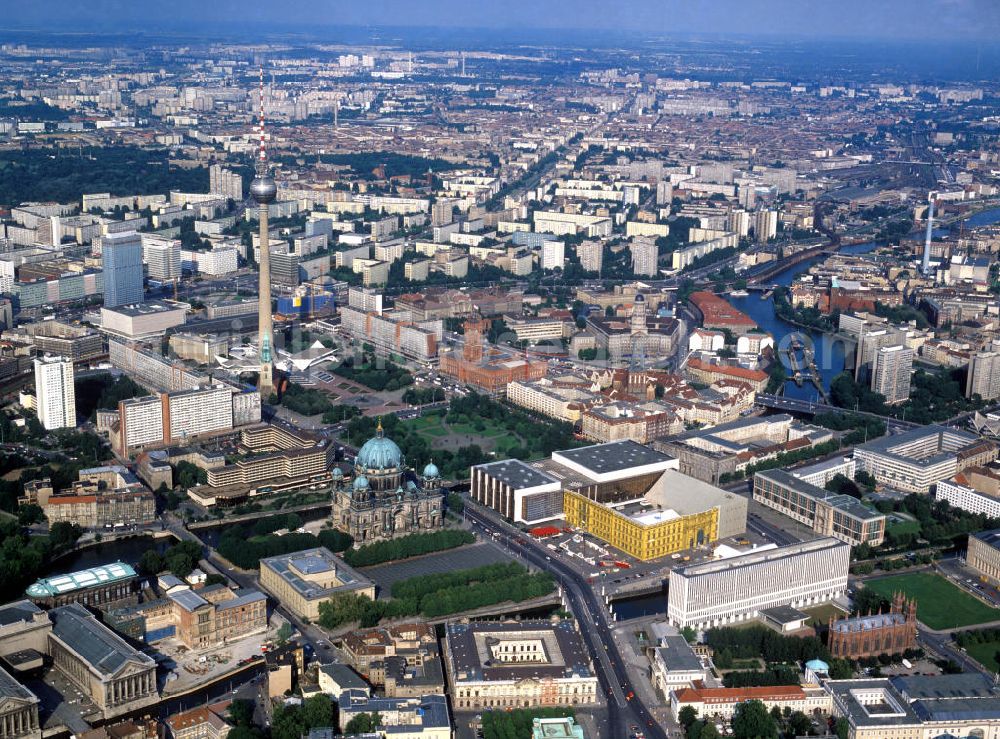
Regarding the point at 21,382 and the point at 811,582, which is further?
the point at 21,382

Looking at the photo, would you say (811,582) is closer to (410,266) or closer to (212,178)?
(410,266)

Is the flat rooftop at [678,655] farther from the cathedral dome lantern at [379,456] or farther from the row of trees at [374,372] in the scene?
the row of trees at [374,372]

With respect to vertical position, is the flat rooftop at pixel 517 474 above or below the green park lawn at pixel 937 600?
above

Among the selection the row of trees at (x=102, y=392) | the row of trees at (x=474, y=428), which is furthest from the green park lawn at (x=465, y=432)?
the row of trees at (x=102, y=392)

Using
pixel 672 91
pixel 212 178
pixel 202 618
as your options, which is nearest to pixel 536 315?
pixel 202 618

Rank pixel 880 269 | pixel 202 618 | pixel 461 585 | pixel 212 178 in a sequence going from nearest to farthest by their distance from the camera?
pixel 202 618, pixel 461 585, pixel 880 269, pixel 212 178

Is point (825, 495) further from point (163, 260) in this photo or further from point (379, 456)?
point (163, 260)
